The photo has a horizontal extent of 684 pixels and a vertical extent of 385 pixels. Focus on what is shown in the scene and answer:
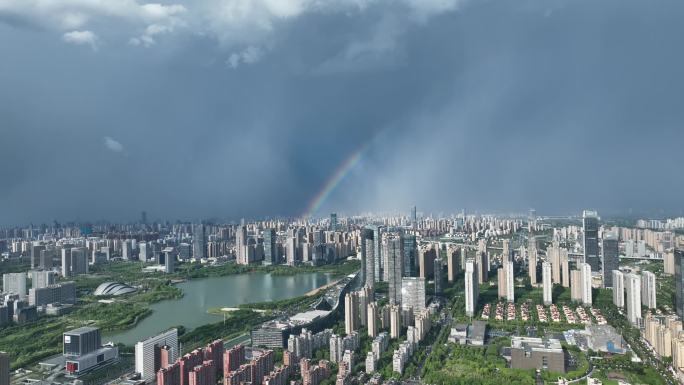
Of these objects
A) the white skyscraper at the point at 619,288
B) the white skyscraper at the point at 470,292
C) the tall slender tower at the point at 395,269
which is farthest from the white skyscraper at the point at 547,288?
the tall slender tower at the point at 395,269

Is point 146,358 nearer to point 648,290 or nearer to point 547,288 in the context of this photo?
→ point 547,288

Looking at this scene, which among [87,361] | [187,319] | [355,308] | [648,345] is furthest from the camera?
[187,319]

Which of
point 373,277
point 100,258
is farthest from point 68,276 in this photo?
point 373,277

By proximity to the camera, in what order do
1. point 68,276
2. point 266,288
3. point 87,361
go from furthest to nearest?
1. point 68,276
2. point 266,288
3. point 87,361

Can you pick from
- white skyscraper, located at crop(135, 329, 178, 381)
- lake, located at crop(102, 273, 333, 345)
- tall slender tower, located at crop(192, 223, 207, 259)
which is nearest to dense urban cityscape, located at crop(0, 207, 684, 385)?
white skyscraper, located at crop(135, 329, 178, 381)

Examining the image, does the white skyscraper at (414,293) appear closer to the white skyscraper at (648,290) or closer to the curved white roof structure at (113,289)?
the white skyscraper at (648,290)

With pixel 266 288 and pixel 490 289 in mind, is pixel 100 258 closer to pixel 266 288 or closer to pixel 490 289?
pixel 266 288

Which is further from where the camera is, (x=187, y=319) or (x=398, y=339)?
(x=187, y=319)
